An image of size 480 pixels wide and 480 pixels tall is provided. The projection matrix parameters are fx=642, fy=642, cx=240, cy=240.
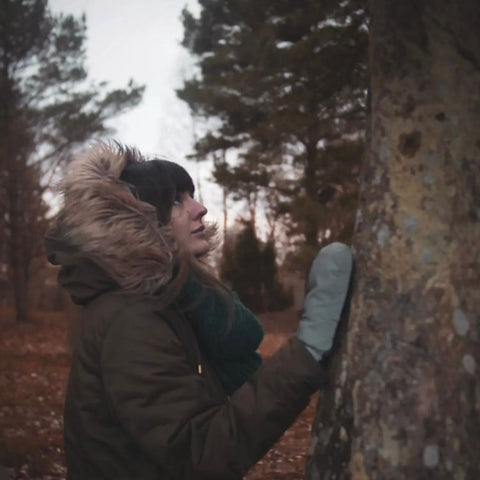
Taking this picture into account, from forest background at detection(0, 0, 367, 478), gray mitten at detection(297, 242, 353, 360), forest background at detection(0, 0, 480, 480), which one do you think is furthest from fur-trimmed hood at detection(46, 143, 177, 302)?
forest background at detection(0, 0, 367, 478)

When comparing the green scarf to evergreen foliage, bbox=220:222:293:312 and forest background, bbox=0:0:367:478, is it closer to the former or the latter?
forest background, bbox=0:0:367:478

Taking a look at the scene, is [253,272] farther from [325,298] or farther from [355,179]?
[325,298]

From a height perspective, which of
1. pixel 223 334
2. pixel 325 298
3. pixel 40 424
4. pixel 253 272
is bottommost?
pixel 40 424

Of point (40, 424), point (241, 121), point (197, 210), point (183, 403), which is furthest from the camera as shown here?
point (241, 121)

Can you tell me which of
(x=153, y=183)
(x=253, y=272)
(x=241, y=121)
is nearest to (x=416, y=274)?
(x=153, y=183)

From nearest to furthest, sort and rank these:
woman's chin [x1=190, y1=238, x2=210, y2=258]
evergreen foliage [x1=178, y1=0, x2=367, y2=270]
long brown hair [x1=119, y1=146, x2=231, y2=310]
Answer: long brown hair [x1=119, y1=146, x2=231, y2=310], woman's chin [x1=190, y1=238, x2=210, y2=258], evergreen foliage [x1=178, y1=0, x2=367, y2=270]

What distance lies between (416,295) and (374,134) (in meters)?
0.61

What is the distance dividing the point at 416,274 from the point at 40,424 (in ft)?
20.3

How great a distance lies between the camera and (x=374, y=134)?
2.32m

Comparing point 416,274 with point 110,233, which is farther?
point 416,274

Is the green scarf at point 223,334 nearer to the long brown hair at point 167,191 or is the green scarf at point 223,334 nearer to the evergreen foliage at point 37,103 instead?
the long brown hair at point 167,191

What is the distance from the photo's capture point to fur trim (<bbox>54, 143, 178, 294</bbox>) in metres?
2.00

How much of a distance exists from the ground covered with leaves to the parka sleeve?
115 inches

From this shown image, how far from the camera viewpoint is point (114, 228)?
6.59 feet
